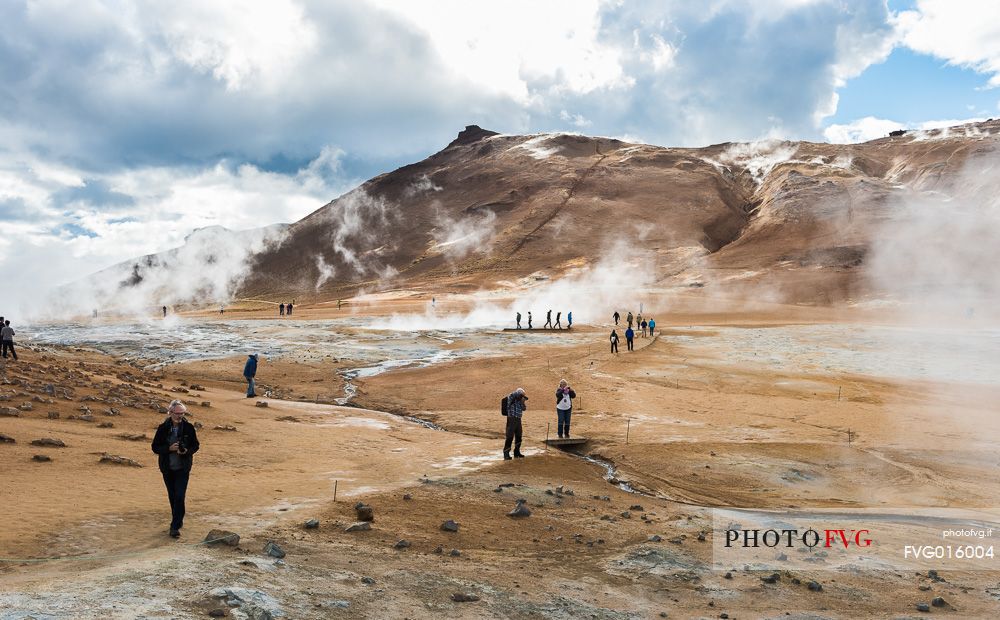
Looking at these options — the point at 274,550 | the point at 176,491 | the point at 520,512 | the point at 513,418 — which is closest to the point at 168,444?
the point at 176,491

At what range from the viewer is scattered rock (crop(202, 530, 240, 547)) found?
801 centimetres

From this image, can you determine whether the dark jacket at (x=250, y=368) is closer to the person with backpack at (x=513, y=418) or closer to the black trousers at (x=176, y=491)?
the person with backpack at (x=513, y=418)

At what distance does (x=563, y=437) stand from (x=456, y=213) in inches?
4310

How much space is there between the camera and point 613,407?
73.1ft

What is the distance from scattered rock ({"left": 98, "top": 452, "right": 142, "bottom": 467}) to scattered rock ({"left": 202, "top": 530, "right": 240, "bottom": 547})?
4.98m

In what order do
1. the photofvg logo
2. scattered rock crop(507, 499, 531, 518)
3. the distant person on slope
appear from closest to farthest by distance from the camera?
1. the photofvg logo
2. scattered rock crop(507, 499, 531, 518)
3. the distant person on slope

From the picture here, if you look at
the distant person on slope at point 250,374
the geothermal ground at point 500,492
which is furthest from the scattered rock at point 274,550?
the distant person on slope at point 250,374

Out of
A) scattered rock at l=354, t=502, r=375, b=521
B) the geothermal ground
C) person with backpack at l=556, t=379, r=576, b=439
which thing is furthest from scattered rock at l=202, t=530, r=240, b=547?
person with backpack at l=556, t=379, r=576, b=439

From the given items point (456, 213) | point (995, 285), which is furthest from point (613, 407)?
point (456, 213)

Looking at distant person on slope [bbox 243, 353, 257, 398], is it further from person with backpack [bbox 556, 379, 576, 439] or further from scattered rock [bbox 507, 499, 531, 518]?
scattered rock [bbox 507, 499, 531, 518]

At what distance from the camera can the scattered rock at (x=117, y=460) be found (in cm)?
1208

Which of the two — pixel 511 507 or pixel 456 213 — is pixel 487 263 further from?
pixel 511 507

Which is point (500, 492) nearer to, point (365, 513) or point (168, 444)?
point (365, 513)

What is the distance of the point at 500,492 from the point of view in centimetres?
1224
